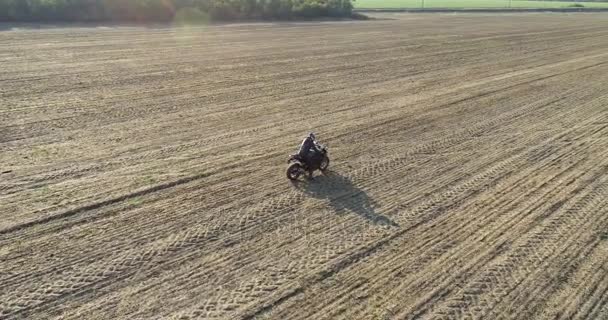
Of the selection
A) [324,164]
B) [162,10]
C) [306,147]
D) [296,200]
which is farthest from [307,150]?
[162,10]

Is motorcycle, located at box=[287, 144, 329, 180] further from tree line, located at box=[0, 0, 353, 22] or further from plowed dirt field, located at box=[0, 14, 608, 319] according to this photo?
tree line, located at box=[0, 0, 353, 22]

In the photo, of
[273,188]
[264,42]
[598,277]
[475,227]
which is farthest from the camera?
[264,42]

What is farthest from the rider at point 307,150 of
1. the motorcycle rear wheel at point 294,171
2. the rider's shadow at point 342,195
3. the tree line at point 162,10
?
the tree line at point 162,10

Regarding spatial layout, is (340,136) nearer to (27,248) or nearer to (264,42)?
(27,248)

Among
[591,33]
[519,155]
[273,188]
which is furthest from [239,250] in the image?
[591,33]

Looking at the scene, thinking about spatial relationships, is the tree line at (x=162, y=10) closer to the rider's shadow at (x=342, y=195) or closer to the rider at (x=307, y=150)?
the rider at (x=307, y=150)

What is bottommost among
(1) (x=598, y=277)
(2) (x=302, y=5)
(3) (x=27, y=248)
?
(1) (x=598, y=277)

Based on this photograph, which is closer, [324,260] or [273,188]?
[324,260]
